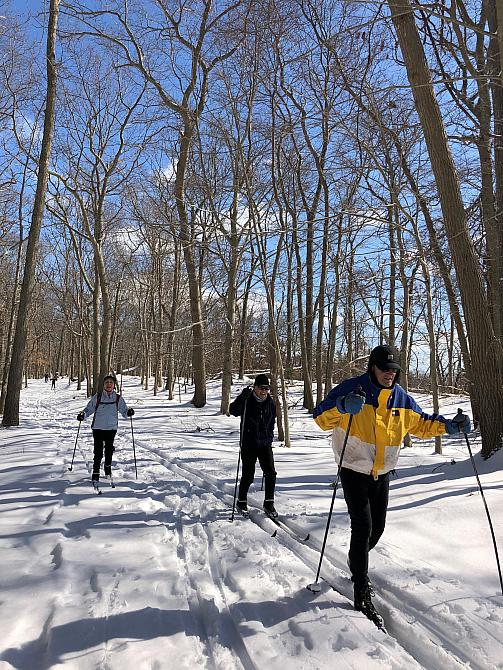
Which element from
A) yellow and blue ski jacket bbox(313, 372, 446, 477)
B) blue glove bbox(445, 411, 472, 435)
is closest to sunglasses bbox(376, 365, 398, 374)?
yellow and blue ski jacket bbox(313, 372, 446, 477)

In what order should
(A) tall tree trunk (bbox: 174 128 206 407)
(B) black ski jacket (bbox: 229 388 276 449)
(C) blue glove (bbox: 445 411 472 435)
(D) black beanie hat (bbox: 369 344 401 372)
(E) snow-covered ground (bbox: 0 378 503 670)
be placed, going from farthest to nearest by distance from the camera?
1. (A) tall tree trunk (bbox: 174 128 206 407)
2. (B) black ski jacket (bbox: 229 388 276 449)
3. (C) blue glove (bbox: 445 411 472 435)
4. (D) black beanie hat (bbox: 369 344 401 372)
5. (E) snow-covered ground (bbox: 0 378 503 670)

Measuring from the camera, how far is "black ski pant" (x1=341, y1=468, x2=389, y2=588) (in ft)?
11.0

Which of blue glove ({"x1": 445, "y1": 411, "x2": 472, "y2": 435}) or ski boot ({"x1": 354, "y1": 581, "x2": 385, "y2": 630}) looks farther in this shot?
blue glove ({"x1": 445, "y1": 411, "x2": 472, "y2": 435})

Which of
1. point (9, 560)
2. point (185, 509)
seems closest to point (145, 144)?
point (185, 509)

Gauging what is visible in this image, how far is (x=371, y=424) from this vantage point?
138 inches

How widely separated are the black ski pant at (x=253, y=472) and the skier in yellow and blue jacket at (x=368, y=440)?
2.24 metres

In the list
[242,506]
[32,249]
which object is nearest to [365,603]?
[242,506]

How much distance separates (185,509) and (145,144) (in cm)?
1733

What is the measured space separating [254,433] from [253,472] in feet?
1.63

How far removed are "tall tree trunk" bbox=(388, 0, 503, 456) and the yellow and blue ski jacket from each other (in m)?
3.70

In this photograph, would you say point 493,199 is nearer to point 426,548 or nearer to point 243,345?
point 426,548

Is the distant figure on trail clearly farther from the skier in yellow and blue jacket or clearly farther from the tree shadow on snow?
the skier in yellow and blue jacket

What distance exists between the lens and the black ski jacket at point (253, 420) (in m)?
5.86

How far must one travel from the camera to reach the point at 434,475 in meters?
6.73
